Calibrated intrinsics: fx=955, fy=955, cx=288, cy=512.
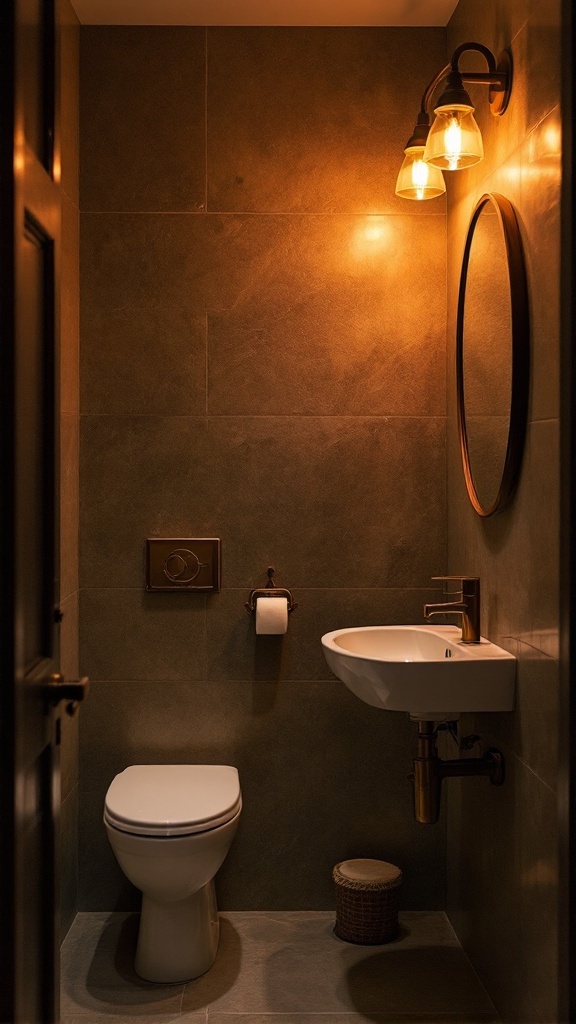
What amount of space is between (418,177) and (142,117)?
0.94 m

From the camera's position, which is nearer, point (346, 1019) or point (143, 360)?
point (346, 1019)

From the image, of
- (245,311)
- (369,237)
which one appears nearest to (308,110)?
(369,237)

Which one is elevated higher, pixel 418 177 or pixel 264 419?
pixel 418 177

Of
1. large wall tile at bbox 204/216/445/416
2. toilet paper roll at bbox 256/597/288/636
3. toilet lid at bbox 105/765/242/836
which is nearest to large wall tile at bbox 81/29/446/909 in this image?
large wall tile at bbox 204/216/445/416

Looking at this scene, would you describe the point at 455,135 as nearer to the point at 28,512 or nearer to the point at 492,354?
the point at 492,354

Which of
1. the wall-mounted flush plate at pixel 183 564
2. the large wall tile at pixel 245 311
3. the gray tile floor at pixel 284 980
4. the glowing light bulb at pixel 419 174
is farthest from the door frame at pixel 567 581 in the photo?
the wall-mounted flush plate at pixel 183 564

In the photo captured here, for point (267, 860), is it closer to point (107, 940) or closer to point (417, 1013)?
point (107, 940)

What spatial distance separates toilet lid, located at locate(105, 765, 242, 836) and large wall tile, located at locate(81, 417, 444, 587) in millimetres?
596

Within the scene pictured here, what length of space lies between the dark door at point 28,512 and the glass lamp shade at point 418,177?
133 cm

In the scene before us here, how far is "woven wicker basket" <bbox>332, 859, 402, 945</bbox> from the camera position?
2.83 metres

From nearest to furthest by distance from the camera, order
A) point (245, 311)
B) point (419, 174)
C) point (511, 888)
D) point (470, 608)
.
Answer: point (511, 888), point (470, 608), point (419, 174), point (245, 311)

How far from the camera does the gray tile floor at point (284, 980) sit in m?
2.46

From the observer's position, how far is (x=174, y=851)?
7.99ft

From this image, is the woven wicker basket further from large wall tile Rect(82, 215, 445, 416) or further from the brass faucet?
large wall tile Rect(82, 215, 445, 416)
